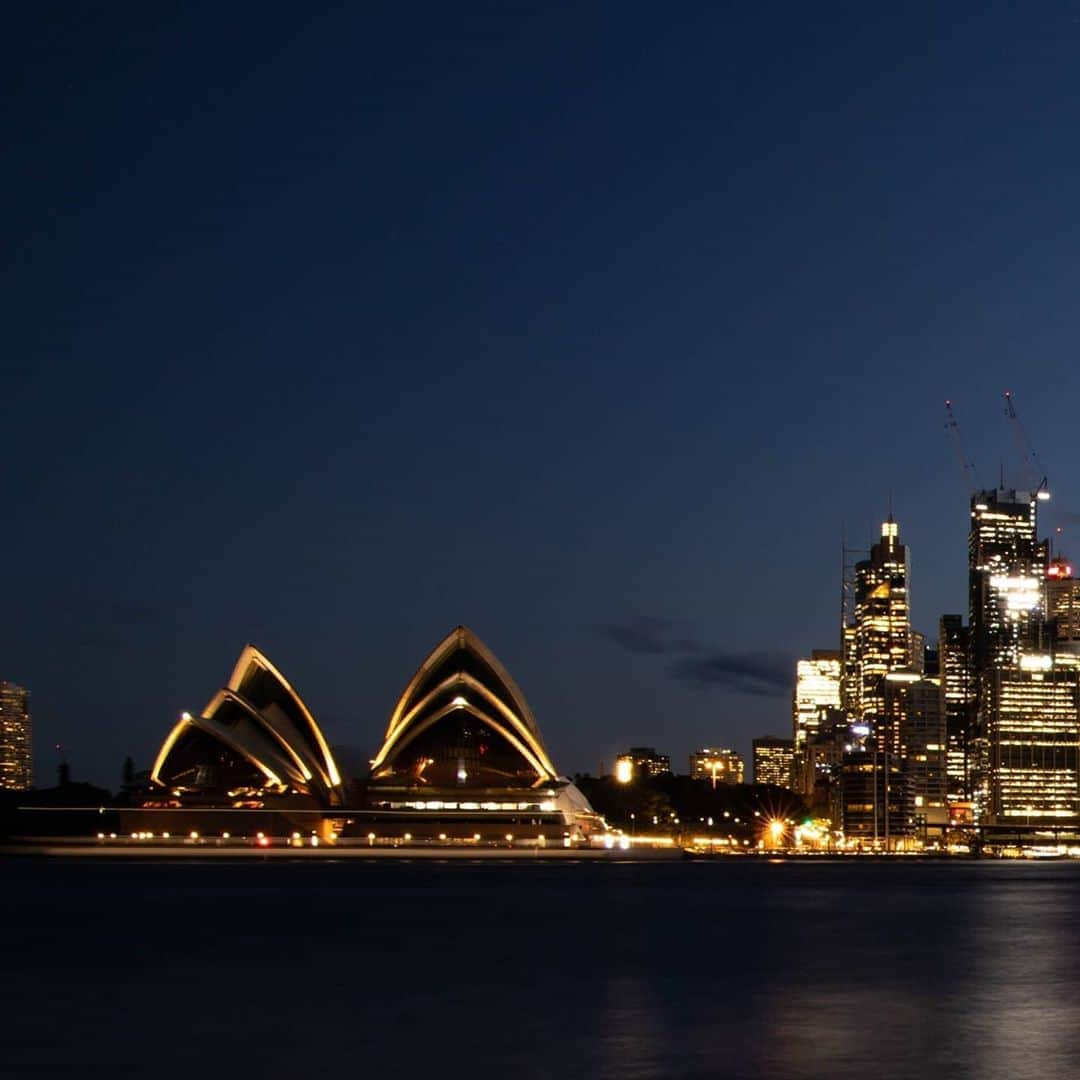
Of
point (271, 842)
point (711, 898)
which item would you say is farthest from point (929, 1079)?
point (271, 842)

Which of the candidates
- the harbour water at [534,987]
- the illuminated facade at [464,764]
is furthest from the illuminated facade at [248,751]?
the harbour water at [534,987]

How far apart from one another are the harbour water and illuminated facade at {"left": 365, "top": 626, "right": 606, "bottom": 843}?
51.9 m

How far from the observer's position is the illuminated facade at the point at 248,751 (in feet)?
463

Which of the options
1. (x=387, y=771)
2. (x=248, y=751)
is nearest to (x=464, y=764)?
(x=387, y=771)

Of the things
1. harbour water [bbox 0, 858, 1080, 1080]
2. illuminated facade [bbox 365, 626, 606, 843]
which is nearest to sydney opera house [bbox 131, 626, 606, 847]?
illuminated facade [bbox 365, 626, 606, 843]

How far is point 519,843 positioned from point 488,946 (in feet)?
328

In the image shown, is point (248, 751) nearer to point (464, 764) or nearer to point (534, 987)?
point (464, 764)

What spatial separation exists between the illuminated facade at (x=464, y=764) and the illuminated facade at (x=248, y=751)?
→ 6165 mm

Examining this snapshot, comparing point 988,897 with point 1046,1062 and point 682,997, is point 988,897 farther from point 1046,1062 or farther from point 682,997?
point 1046,1062

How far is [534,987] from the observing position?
137 feet

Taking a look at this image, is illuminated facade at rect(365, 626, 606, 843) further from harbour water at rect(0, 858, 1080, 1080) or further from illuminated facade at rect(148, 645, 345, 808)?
harbour water at rect(0, 858, 1080, 1080)

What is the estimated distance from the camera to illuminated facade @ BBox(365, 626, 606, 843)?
466 ft

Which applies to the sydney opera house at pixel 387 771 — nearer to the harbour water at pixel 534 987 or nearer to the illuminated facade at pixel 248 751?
the illuminated facade at pixel 248 751

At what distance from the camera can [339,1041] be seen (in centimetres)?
3106
